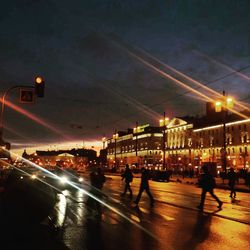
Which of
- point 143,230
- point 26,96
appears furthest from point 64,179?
point 143,230

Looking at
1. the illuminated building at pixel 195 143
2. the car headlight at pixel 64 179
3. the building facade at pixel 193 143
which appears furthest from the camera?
the illuminated building at pixel 195 143

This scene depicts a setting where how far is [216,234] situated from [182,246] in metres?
1.83

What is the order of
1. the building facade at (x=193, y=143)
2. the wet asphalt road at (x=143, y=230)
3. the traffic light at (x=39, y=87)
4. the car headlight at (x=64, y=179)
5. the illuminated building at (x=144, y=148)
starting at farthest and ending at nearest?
the illuminated building at (x=144, y=148) < the building facade at (x=193, y=143) < the car headlight at (x=64, y=179) < the traffic light at (x=39, y=87) < the wet asphalt road at (x=143, y=230)

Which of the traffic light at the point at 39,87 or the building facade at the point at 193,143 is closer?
the traffic light at the point at 39,87

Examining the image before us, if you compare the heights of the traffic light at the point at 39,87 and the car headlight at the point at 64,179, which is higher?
the traffic light at the point at 39,87

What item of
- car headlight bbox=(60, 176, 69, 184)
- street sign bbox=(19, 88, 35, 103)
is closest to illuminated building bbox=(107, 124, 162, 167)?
car headlight bbox=(60, 176, 69, 184)

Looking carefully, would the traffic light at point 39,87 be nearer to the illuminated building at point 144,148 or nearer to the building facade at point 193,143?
the building facade at point 193,143

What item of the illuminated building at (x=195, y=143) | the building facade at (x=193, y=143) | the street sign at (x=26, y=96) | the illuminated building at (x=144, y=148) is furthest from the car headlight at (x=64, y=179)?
the illuminated building at (x=144, y=148)

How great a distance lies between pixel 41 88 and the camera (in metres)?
20.0

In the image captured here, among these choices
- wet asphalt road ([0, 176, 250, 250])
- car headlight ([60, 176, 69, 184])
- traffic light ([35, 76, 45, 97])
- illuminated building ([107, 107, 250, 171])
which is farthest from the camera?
illuminated building ([107, 107, 250, 171])

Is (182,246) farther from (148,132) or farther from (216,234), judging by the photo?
(148,132)

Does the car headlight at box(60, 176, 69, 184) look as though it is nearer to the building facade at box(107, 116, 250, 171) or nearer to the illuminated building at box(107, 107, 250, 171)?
the building facade at box(107, 116, 250, 171)

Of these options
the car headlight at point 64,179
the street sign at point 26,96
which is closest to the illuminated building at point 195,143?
the car headlight at point 64,179

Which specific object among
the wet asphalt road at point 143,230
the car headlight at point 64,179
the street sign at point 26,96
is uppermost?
the street sign at point 26,96
